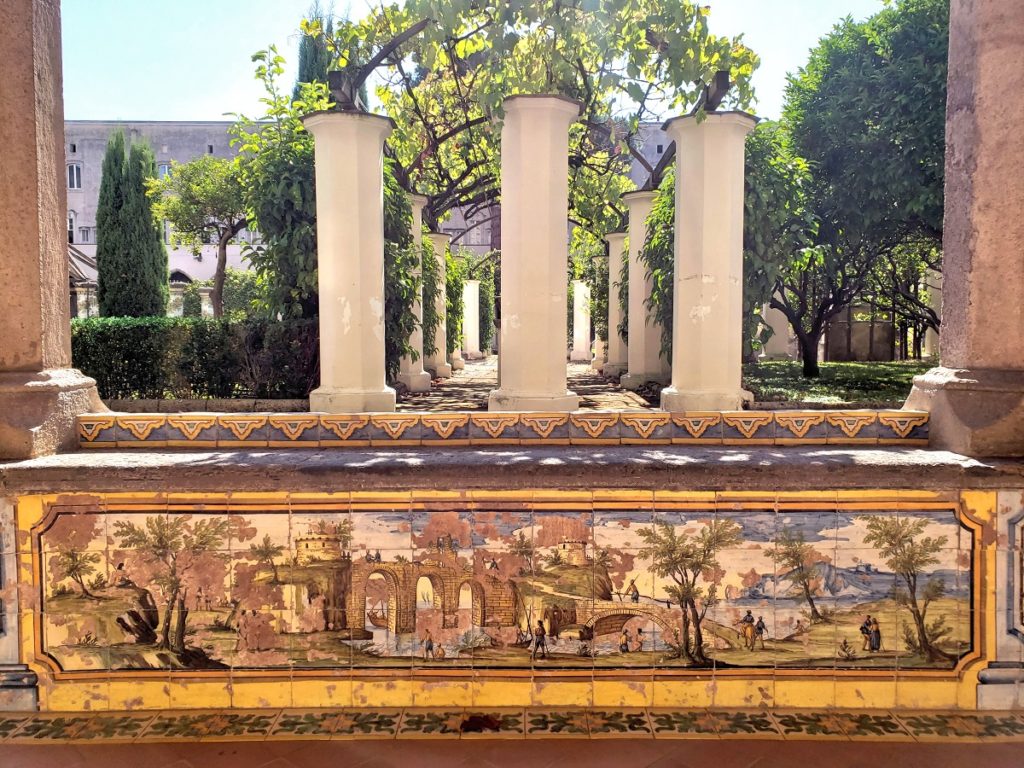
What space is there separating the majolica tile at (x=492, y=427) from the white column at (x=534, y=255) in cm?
149

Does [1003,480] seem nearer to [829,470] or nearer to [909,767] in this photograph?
[829,470]

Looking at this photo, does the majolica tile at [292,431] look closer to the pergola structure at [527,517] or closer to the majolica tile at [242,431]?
the majolica tile at [242,431]

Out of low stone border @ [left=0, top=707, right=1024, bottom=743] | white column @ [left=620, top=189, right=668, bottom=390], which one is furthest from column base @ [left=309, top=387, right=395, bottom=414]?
white column @ [left=620, top=189, right=668, bottom=390]

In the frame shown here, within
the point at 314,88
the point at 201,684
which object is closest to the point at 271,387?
the point at 314,88

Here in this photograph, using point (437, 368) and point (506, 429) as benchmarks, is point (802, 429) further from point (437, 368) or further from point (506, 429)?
point (437, 368)

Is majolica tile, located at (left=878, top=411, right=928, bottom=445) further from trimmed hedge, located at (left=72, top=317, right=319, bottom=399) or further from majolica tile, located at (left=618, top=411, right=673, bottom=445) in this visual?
trimmed hedge, located at (left=72, top=317, right=319, bottom=399)

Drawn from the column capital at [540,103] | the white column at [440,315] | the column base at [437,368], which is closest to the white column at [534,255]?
the column capital at [540,103]

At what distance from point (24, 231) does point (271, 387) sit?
17.6ft

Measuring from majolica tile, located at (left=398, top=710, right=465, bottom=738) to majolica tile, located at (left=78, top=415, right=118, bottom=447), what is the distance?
6.28 ft

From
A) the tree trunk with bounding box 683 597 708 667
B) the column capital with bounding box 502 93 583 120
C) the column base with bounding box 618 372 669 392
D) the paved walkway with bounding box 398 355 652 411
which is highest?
the column capital with bounding box 502 93 583 120

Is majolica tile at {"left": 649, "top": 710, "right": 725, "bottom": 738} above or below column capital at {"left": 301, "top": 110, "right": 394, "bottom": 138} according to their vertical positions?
below

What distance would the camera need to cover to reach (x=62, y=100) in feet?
10.7

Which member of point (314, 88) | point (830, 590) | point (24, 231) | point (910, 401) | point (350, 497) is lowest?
point (830, 590)

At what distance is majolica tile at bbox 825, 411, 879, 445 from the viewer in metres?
3.28
